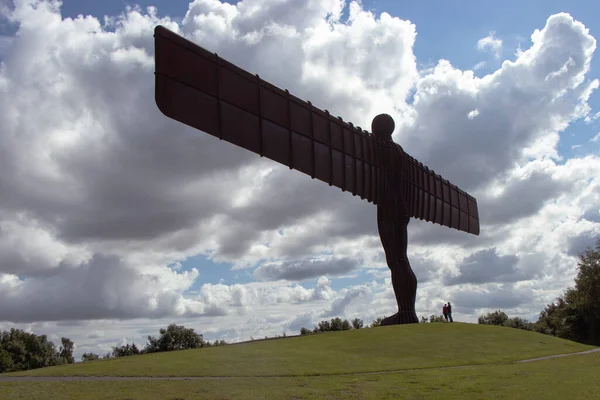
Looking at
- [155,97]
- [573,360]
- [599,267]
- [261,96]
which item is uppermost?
[261,96]

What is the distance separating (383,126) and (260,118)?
9165 mm

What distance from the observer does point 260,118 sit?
17.5 meters

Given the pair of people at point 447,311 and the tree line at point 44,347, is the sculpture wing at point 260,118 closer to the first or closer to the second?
the pair of people at point 447,311

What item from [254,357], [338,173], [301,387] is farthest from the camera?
[338,173]

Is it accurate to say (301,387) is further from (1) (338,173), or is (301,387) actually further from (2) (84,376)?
(1) (338,173)

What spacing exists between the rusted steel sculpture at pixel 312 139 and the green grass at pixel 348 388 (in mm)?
7097

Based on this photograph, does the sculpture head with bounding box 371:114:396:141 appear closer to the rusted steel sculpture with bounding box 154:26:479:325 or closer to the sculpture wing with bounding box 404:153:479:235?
the rusted steel sculpture with bounding box 154:26:479:325

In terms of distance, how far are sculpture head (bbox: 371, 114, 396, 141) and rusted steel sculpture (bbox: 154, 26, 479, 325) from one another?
0.05 metres

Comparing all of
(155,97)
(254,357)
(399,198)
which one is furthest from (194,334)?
(155,97)

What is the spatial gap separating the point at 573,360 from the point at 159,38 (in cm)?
1680

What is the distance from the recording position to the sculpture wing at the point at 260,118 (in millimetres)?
14797

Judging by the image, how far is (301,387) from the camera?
470 inches

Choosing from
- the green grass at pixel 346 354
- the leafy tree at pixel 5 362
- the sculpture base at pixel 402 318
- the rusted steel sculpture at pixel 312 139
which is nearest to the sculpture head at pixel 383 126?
the rusted steel sculpture at pixel 312 139

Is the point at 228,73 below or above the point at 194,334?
above
